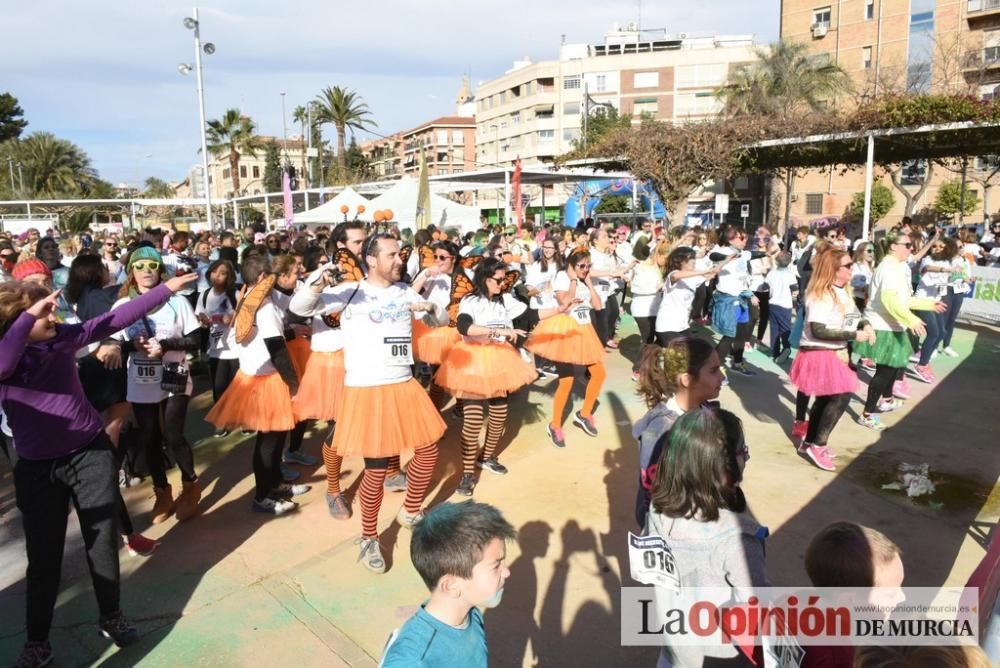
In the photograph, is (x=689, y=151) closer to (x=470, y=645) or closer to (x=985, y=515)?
(x=985, y=515)

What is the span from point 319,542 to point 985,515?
4.56m

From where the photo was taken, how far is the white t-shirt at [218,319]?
17.3 ft

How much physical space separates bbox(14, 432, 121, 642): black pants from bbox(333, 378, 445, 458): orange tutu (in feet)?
3.90

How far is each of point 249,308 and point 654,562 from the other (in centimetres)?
334

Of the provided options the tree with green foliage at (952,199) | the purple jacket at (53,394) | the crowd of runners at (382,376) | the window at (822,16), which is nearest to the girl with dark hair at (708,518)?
the crowd of runners at (382,376)

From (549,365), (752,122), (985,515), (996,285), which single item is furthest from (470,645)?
(752,122)

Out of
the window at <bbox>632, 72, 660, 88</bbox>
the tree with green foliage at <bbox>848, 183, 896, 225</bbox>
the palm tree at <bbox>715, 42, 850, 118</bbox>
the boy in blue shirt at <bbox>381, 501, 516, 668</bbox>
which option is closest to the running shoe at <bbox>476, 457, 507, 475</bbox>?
the boy in blue shirt at <bbox>381, 501, 516, 668</bbox>

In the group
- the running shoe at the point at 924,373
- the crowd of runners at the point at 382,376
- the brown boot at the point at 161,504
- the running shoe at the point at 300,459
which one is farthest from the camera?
the running shoe at the point at 924,373

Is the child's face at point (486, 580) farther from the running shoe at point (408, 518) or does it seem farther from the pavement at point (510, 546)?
the running shoe at point (408, 518)

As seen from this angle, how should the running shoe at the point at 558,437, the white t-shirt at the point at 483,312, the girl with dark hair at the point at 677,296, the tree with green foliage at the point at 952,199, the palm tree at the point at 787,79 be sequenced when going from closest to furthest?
1. the white t-shirt at the point at 483,312
2. the running shoe at the point at 558,437
3. the girl with dark hair at the point at 677,296
4. the palm tree at the point at 787,79
5. the tree with green foliage at the point at 952,199

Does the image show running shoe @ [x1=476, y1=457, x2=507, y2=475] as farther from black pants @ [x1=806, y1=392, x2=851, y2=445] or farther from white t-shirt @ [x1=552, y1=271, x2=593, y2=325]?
black pants @ [x1=806, y1=392, x2=851, y2=445]

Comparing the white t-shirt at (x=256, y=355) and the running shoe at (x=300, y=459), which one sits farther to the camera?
the running shoe at (x=300, y=459)

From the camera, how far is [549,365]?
9.07 meters

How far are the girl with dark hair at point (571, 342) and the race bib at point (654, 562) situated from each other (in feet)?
12.5
